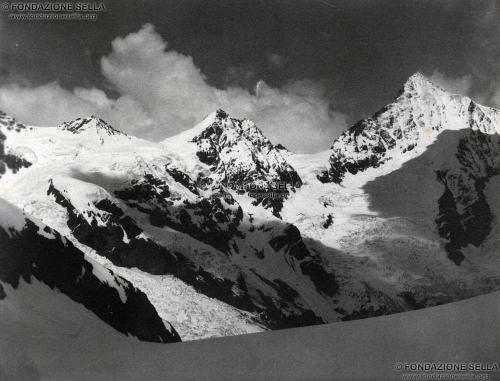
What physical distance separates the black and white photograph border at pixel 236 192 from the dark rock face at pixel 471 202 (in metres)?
0.16

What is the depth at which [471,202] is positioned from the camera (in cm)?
2414

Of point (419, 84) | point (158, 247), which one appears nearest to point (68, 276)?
point (158, 247)

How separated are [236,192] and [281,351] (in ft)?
26.4

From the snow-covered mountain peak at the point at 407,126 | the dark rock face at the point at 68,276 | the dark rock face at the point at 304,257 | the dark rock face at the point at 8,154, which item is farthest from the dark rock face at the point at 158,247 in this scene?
the snow-covered mountain peak at the point at 407,126

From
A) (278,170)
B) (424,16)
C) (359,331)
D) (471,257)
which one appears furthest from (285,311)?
(424,16)

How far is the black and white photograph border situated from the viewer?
37.1ft

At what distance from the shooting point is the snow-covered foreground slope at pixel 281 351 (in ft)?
34.7

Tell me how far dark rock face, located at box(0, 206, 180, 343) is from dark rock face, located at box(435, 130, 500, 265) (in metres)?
12.6

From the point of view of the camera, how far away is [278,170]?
1970cm

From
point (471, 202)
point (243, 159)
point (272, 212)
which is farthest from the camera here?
point (471, 202)

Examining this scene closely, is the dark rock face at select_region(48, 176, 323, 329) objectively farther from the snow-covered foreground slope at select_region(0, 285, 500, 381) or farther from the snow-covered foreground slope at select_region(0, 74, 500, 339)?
the snow-covered foreground slope at select_region(0, 285, 500, 381)

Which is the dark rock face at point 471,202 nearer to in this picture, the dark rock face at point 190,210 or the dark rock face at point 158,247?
the dark rock face at point 158,247

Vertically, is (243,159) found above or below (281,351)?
above

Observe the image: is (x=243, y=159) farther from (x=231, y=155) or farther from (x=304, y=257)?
(x=304, y=257)
